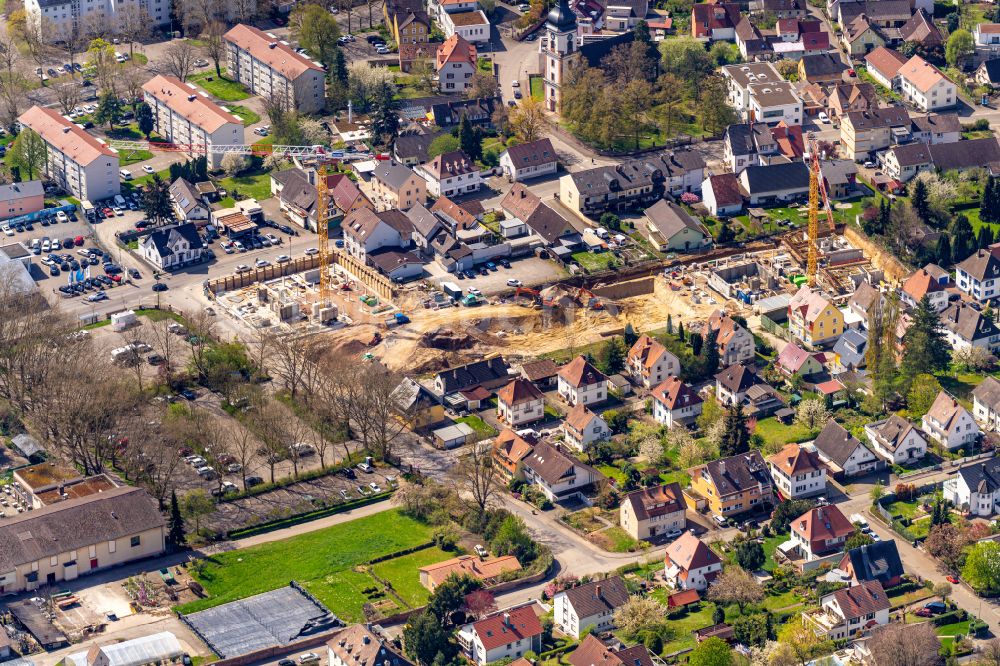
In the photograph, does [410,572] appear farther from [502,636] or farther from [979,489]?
[979,489]

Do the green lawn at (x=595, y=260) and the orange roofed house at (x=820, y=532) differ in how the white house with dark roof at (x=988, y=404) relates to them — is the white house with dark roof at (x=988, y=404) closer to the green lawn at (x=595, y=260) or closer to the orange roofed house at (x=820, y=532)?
the orange roofed house at (x=820, y=532)

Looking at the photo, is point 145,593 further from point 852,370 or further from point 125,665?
point 852,370

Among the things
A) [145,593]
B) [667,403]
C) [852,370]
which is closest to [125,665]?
[145,593]

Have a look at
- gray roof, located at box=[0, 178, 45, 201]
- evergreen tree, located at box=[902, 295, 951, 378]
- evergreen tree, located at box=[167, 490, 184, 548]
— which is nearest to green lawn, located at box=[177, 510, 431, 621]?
evergreen tree, located at box=[167, 490, 184, 548]

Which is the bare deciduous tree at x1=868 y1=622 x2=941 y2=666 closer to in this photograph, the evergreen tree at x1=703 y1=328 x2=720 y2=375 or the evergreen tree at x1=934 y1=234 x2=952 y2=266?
the evergreen tree at x1=703 y1=328 x2=720 y2=375

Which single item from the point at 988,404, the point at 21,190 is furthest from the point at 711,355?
the point at 21,190
